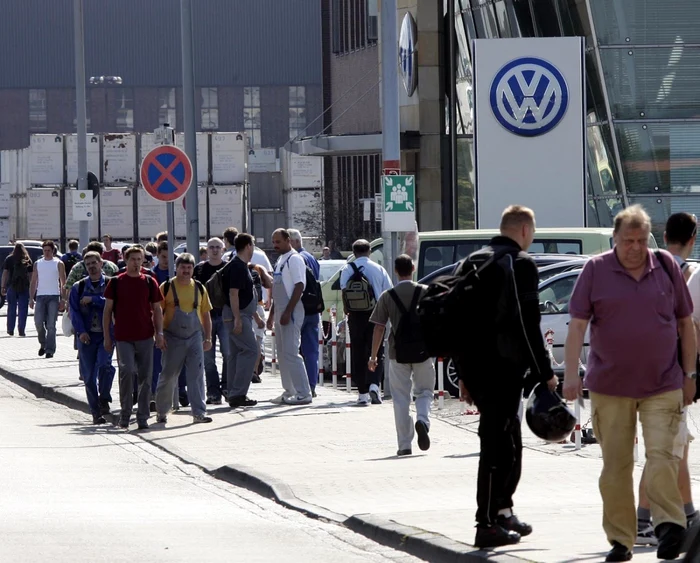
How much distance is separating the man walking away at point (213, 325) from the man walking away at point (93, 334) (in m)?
1.17

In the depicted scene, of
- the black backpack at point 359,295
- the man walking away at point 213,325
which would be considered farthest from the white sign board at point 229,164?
the black backpack at point 359,295

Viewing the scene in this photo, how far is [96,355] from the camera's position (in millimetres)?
15656

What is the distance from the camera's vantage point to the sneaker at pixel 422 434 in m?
12.2

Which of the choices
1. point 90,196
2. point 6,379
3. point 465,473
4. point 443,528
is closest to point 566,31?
point 90,196

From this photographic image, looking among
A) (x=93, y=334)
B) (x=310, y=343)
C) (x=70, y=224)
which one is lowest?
(x=310, y=343)

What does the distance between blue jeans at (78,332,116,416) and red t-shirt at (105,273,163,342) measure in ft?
3.67

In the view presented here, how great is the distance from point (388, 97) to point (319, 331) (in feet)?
9.36

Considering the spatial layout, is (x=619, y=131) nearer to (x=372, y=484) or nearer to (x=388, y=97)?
(x=388, y=97)

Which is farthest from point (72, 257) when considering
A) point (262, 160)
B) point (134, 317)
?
point (262, 160)

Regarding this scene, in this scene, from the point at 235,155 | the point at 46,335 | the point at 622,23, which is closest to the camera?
the point at 46,335

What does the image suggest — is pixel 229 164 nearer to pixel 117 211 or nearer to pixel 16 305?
pixel 117 211

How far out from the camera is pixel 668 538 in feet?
23.5

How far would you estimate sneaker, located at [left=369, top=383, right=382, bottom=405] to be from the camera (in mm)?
16406

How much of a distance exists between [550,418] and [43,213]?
35508 mm
